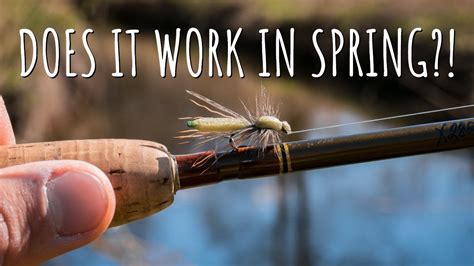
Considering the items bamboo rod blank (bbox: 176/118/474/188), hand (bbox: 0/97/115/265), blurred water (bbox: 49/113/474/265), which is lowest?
blurred water (bbox: 49/113/474/265)

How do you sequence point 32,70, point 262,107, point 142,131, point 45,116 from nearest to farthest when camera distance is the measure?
point 262,107, point 32,70, point 45,116, point 142,131

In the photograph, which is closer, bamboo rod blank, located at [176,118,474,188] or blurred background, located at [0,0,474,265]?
bamboo rod blank, located at [176,118,474,188]

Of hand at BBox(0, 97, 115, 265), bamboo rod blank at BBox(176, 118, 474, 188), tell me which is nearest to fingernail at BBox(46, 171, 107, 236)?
hand at BBox(0, 97, 115, 265)

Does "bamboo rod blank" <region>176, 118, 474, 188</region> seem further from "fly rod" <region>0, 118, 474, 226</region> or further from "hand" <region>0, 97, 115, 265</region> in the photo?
"hand" <region>0, 97, 115, 265</region>

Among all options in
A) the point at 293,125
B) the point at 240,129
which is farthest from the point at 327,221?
the point at 240,129

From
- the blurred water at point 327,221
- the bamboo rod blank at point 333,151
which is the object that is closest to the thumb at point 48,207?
the bamboo rod blank at point 333,151

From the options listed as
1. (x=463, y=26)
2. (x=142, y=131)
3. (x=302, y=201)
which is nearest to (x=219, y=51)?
(x=142, y=131)

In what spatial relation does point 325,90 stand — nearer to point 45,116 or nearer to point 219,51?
point 219,51
